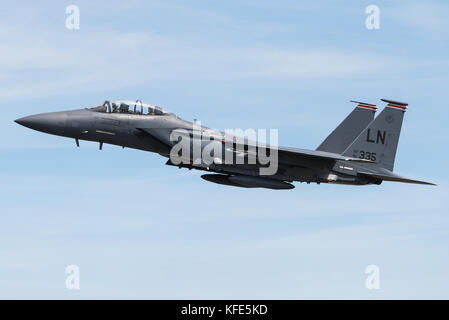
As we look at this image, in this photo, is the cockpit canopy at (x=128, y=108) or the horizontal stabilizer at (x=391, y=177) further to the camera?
the horizontal stabilizer at (x=391, y=177)

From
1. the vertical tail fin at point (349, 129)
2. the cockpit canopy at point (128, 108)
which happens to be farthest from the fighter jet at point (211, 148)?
the vertical tail fin at point (349, 129)

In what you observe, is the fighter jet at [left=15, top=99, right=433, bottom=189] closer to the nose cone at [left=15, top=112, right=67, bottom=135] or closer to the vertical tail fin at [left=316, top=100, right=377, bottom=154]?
the nose cone at [left=15, top=112, right=67, bottom=135]

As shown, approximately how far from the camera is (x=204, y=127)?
88.2 feet

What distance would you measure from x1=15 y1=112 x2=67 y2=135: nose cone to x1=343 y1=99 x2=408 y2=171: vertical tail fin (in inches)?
380

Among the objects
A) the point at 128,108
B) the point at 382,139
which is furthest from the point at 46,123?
the point at 382,139

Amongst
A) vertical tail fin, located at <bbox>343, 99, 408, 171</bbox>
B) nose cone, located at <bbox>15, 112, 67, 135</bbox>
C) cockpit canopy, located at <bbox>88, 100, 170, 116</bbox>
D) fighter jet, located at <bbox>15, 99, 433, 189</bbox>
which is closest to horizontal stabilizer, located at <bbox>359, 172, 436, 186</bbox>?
fighter jet, located at <bbox>15, 99, 433, 189</bbox>

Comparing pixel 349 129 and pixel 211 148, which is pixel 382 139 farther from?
pixel 211 148

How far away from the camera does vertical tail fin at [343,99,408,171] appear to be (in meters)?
28.7

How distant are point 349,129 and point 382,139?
1252 mm

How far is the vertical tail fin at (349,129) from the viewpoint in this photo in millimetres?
29172

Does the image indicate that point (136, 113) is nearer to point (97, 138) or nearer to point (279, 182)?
point (97, 138)

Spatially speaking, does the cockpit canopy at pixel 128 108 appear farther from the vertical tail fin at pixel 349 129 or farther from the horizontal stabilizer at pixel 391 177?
the horizontal stabilizer at pixel 391 177

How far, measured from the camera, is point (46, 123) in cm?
2577

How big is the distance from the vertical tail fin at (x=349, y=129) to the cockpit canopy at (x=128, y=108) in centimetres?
626
